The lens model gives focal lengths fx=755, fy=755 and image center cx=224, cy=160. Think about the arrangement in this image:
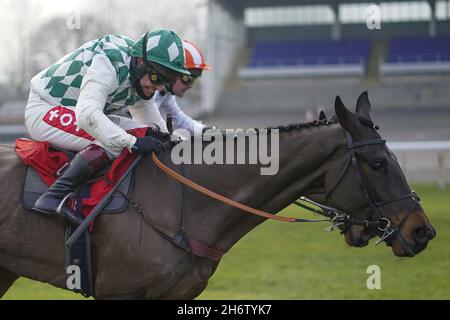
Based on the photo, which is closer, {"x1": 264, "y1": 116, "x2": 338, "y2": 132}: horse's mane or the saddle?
the saddle

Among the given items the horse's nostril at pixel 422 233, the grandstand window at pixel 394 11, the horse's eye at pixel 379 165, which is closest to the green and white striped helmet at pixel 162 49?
the horse's eye at pixel 379 165

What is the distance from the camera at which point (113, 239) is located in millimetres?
3928

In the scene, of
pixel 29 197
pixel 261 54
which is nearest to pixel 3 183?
pixel 29 197

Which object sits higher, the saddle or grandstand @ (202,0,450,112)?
grandstand @ (202,0,450,112)

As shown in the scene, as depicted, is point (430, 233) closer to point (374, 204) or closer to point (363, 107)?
point (374, 204)

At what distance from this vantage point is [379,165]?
12.8ft

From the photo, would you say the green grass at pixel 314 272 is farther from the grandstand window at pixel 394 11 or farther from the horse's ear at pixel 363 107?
the grandstand window at pixel 394 11

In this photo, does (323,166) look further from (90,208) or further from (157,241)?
(90,208)

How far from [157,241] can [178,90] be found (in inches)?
78.9

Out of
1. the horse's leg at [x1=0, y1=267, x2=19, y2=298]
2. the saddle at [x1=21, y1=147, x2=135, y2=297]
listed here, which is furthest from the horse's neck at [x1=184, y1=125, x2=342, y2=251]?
the horse's leg at [x1=0, y1=267, x2=19, y2=298]

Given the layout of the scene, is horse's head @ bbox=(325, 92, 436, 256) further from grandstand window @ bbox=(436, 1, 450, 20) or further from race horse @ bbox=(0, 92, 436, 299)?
grandstand window @ bbox=(436, 1, 450, 20)

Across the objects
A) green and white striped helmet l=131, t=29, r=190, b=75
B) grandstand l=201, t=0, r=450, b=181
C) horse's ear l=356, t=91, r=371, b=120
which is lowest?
horse's ear l=356, t=91, r=371, b=120

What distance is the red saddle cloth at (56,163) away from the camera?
13.1 ft

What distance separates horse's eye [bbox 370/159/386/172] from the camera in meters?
3.89
